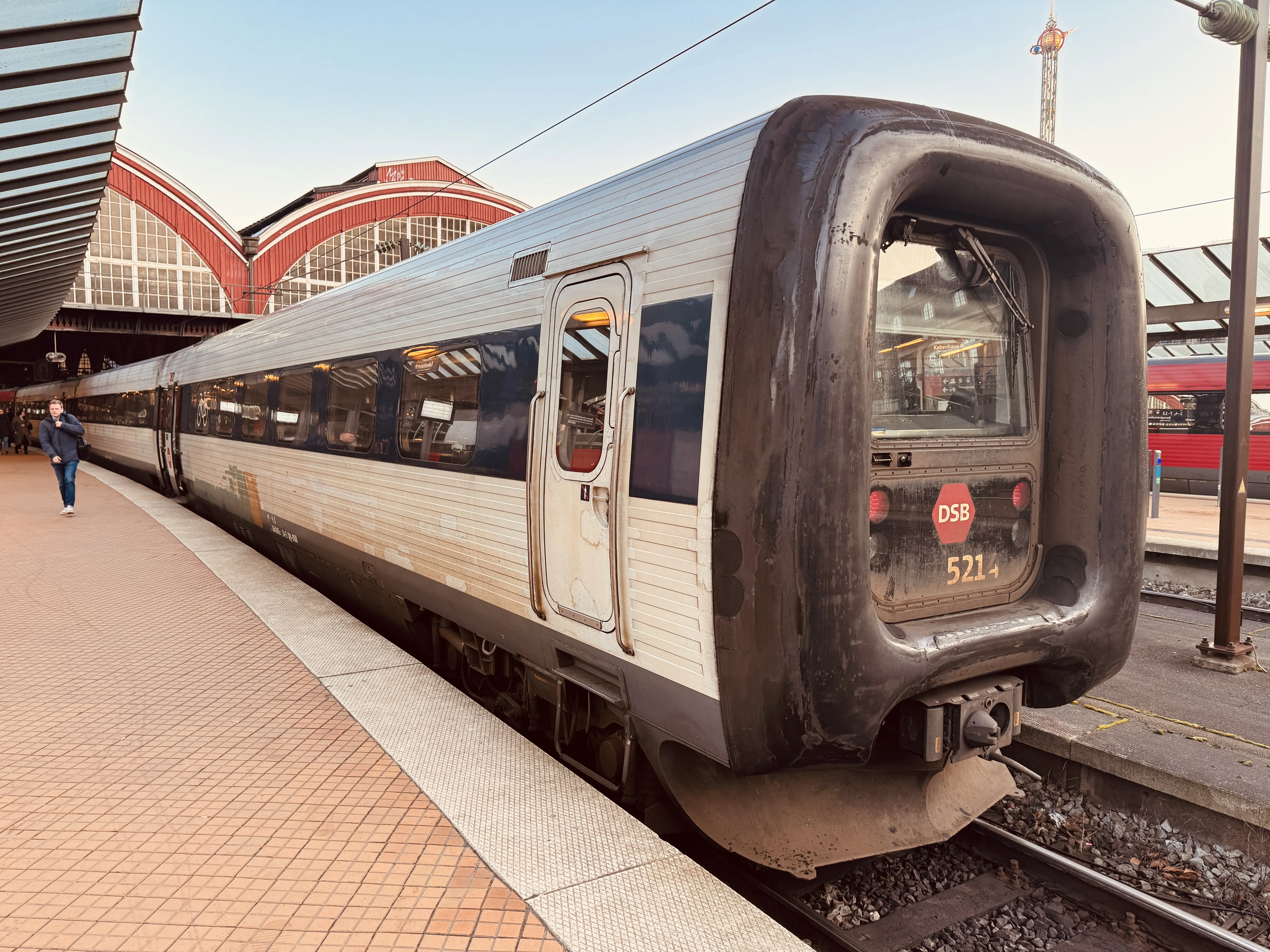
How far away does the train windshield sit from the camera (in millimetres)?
3385

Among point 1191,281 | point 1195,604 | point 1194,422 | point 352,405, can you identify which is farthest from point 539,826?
point 1194,422

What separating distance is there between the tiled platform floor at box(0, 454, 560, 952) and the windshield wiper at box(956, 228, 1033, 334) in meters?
2.97

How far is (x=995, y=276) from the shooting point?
11.6ft

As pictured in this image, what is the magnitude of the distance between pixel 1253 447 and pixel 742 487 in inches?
689

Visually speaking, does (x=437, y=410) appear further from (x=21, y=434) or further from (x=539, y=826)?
(x=21, y=434)

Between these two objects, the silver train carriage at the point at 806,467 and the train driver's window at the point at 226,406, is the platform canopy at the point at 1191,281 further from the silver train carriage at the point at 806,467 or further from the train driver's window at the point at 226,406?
the train driver's window at the point at 226,406

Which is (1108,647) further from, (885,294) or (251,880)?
(251,880)

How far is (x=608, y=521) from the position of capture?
349cm

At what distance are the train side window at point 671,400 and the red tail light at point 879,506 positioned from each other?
749 mm

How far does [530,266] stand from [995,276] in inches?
84.3

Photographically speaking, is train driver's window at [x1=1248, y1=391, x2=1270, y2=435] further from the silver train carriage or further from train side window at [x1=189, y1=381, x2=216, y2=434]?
train side window at [x1=189, y1=381, x2=216, y2=434]

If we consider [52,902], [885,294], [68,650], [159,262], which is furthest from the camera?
[159,262]

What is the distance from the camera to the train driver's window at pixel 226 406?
34.3 feet

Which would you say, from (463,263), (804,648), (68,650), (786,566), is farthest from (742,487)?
(68,650)
